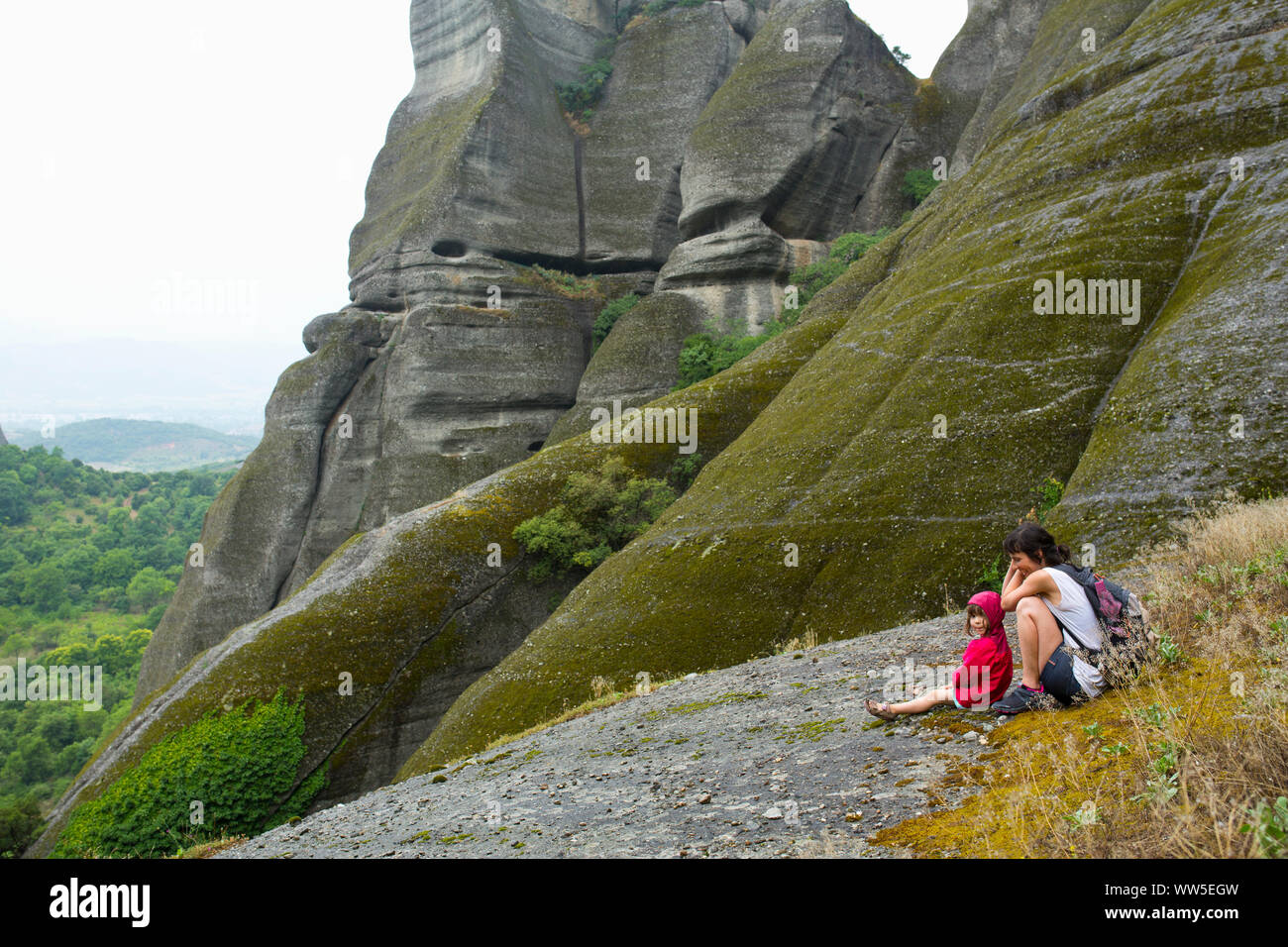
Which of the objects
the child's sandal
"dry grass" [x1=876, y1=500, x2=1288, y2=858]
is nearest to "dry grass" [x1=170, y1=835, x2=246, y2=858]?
the child's sandal

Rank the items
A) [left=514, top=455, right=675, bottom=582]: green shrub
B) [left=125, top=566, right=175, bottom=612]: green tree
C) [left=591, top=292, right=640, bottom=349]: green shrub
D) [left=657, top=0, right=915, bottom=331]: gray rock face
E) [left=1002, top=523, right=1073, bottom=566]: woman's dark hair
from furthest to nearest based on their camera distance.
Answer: [left=125, top=566, right=175, bottom=612]: green tree < [left=591, top=292, right=640, bottom=349]: green shrub < [left=657, top=0, right=915, bottom=331]: gray rock face < [left=514, top=455, right=675, bottom=582]: green shrub < [left=1002, top=523, right=1073, bottom=566]: woman's dark hair

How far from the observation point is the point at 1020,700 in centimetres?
670

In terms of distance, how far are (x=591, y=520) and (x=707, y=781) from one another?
929 inches

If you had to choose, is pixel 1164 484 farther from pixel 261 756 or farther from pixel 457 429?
pixel 457 429

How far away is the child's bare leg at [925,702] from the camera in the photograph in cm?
734

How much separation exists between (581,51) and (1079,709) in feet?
216

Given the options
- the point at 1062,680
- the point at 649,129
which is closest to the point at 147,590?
the point at 649,129

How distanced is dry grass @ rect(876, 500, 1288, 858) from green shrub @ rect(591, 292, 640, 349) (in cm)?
4530

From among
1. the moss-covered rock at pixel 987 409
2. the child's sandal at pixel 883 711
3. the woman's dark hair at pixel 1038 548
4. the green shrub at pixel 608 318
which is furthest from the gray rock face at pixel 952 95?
the child's sandal at pixel 883 711

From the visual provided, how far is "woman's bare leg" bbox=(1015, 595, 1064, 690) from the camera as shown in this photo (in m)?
6.58

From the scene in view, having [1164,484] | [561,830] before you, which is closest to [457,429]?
[1164,484]

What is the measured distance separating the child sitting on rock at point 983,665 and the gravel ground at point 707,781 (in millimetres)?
157

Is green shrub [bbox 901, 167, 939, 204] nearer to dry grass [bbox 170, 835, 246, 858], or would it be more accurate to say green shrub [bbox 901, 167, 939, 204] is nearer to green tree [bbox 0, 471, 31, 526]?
dry grass [bbox 170, 835, 246, 858]

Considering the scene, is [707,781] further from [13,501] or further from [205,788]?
[13,501]
